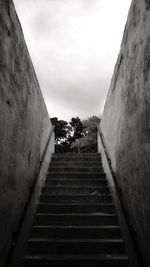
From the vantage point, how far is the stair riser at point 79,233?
3471 mm

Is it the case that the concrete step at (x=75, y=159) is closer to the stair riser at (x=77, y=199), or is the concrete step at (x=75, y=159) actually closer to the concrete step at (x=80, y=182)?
the concrete step at (x=80, y=182)

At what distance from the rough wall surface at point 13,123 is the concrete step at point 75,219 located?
1.92 ft

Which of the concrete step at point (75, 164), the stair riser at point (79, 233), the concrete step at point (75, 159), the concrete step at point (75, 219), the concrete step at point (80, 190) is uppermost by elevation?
the concrete step at point (75, 159)

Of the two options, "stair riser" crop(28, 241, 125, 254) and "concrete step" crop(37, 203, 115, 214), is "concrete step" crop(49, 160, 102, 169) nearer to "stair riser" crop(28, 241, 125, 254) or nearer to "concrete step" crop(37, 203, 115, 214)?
A: "concrete step" crop(37, 203, 115, 214)

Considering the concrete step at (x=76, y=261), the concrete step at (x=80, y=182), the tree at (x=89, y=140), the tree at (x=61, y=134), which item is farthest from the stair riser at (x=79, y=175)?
the tree at (x=61, y=134)

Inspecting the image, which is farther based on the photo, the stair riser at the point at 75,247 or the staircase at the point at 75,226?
the stair riser at the point at 75,247

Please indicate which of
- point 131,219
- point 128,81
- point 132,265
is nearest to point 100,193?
point 131,219

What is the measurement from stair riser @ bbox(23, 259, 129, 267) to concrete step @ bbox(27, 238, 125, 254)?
8.5 inches

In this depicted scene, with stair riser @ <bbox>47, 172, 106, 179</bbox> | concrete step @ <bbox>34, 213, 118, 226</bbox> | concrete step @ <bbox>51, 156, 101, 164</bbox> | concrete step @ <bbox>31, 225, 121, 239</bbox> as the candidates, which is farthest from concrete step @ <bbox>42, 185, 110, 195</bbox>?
concrete step @ <bbox>51, 156, 101, 164</bbox>

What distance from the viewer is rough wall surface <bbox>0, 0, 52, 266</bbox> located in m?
2.55

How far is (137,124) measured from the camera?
2.79 m

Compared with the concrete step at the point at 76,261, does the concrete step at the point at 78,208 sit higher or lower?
higher

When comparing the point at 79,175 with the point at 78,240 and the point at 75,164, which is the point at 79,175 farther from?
the point at 78,240

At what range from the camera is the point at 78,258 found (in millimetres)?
3012
